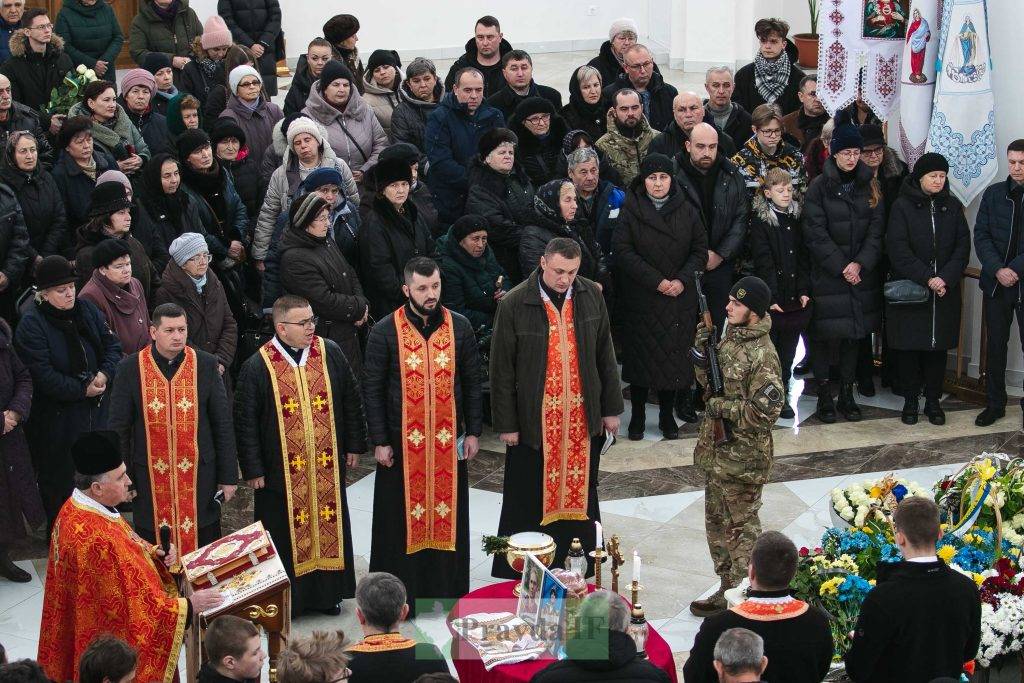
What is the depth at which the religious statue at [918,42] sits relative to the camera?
10602 mm

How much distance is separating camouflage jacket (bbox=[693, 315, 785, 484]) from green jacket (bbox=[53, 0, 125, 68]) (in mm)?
7021

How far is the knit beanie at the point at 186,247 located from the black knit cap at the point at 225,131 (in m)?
1.71

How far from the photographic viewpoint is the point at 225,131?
10164 millimetres

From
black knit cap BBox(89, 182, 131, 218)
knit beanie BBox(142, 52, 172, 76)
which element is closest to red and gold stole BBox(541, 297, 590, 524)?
black knit cap BBox(89, 182, 131, 218)

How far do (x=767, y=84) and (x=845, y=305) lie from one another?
9.22 feet

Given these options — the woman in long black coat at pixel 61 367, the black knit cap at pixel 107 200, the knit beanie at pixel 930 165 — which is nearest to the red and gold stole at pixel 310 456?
the woman in long black coat at pixel 61 367

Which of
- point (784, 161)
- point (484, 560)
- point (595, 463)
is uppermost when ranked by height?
point (784, 161)

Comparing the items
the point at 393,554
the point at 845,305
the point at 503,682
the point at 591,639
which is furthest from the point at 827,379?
the point at 591,639

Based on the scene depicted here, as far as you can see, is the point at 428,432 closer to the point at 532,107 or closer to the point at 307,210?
the point at 307,210

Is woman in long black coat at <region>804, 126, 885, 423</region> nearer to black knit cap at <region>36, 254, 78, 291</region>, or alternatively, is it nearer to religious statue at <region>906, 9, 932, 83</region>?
religious statue at <region>906, 9, 932, 83</region>

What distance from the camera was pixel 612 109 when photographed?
1080 cm

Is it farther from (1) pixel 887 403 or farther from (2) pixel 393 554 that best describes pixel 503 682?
(1) pixel 887 403

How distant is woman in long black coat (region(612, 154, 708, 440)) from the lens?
385 inches

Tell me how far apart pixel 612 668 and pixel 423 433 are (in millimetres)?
3066
